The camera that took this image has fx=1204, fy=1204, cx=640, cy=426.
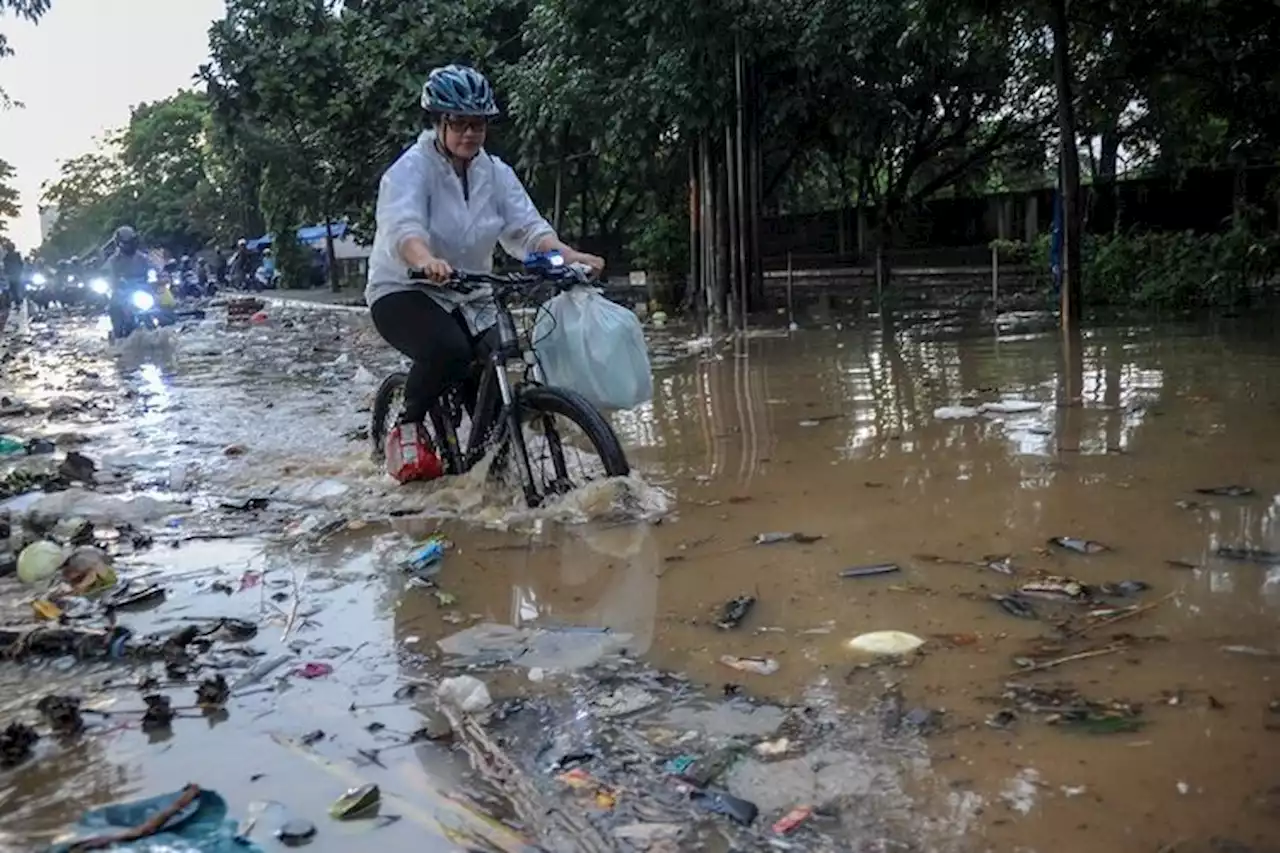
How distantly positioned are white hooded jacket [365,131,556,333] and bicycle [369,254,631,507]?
148mm

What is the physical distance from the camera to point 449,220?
4.80m

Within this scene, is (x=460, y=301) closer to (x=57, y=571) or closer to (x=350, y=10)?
(x=57, y=571)

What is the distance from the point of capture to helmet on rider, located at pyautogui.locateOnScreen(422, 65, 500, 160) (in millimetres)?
4492

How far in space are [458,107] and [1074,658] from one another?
9.58 feet

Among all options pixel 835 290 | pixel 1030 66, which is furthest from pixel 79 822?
pixel 835 290

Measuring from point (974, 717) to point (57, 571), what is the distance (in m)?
3.18

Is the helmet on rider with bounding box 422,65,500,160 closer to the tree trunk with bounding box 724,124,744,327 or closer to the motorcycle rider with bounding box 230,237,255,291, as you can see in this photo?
the tree trunk with bounding box 724,124,744,327

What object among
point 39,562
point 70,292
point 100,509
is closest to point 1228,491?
point 39,562

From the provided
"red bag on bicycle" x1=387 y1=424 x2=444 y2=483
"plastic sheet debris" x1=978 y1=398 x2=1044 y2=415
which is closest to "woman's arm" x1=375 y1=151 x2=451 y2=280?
"red bag on bicycle" x1=387 y1=424 x2=444 y2=483

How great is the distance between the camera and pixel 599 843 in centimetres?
217

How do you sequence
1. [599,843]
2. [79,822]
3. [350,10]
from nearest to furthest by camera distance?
[599,843] → [79,822] → [350,10]

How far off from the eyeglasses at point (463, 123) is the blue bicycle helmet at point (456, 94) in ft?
0.18

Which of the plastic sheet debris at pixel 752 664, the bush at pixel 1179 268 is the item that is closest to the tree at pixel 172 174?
the bush at pixel 1179 268

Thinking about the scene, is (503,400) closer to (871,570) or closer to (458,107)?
(458,107)
